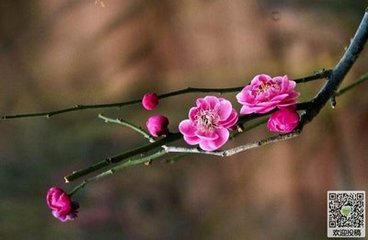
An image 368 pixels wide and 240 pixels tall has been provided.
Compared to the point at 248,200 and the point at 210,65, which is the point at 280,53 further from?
the point at 248,200

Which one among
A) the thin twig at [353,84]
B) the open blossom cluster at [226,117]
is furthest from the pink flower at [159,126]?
the thin twig at [353,84]

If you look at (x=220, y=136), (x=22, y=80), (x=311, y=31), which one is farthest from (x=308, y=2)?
(x=22, y=80)

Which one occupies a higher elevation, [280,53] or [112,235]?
[280,53]

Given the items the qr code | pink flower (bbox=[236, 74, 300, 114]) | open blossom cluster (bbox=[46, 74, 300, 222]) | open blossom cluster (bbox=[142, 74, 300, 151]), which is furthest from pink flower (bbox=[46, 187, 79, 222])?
the qr code

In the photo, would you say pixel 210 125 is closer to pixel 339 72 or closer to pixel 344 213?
pixel 339 72

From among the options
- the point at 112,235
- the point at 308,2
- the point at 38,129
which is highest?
the point at 308,2

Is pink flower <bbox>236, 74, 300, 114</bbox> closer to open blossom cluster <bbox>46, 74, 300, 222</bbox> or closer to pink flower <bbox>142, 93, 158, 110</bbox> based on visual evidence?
open blossom cluster <bbox>46, 74, 300, 222</bbox>

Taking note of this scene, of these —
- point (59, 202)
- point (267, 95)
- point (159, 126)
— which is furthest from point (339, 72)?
point (59, 202)
